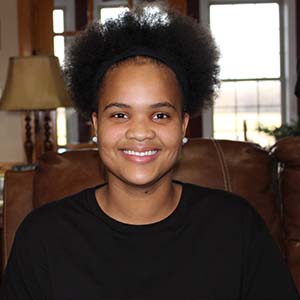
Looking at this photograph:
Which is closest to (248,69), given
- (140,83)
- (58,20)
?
(58,20)

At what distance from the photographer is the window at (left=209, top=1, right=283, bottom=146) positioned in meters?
6.55

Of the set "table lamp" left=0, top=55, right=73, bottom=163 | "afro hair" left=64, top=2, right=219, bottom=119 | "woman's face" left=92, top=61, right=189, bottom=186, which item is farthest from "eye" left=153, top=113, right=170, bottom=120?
"table lamp" left=0, top=55, right=73, bottom=163

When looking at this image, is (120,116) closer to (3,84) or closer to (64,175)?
(64,175)

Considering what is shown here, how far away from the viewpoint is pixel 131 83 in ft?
4.75

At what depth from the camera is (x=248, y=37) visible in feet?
21.8

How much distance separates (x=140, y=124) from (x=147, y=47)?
188 mm

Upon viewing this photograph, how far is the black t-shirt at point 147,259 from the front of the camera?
56.8 inches

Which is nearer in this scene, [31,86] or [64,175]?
[64,175]

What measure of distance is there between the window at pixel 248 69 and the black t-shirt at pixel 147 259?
5075 millimetres

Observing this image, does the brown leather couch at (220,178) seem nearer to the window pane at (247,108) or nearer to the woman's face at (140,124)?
the woman's face at (140,124)

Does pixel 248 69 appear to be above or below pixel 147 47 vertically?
above

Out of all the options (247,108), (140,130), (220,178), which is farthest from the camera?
(247,108)

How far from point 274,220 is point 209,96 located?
0.46 metres

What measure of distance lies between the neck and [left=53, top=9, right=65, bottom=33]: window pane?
377cm
